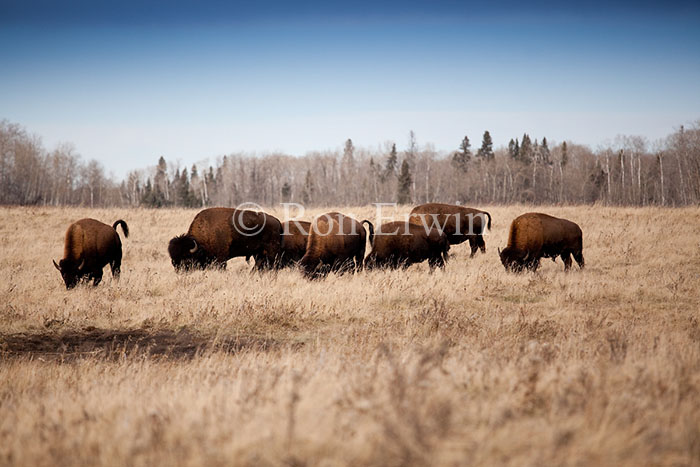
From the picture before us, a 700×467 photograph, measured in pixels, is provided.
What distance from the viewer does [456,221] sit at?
16.8 metres

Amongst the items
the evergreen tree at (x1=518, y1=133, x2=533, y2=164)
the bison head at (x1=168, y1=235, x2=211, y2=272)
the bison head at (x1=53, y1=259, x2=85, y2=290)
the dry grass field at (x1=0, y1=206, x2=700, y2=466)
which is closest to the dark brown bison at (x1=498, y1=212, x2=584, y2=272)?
the dry grass field at (x1=0, y1=206, x2=700, y2=466)

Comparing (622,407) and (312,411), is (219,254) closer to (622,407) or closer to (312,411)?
(312,411)

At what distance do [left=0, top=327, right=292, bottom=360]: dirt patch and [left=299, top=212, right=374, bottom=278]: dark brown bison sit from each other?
4.39 metres

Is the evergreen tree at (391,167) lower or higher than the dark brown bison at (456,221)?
higher

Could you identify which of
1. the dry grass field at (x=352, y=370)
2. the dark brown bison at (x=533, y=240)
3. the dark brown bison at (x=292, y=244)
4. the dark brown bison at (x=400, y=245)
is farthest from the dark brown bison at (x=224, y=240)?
the dark brown bison at (x=533, y=240)

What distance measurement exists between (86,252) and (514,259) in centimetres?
1059

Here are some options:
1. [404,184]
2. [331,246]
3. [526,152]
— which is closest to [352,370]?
[331,246]

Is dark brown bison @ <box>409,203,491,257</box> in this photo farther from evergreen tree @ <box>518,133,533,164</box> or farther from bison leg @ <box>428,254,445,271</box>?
evergreen tree @ <box>518,133,533,164</box>

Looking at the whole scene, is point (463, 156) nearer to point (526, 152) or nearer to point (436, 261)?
point (526, 152)

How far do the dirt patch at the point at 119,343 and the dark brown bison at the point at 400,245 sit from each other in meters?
6.10

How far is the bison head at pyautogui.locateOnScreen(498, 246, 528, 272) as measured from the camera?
1258 centimetres

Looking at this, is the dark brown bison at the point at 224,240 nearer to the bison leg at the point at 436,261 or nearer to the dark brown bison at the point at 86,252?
the dark brown bison at the point at 86,252

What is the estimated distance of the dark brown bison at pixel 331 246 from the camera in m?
11.8

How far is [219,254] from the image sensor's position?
42.3 ft
